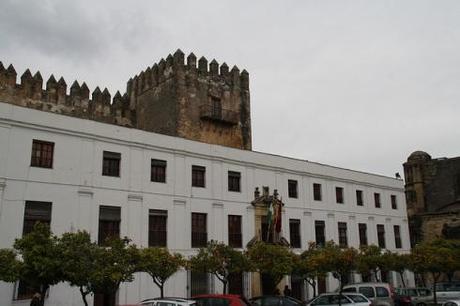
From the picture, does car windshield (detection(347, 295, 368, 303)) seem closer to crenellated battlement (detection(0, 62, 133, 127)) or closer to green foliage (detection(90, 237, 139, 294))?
green foliage (detection(90, 237, 139, 294))

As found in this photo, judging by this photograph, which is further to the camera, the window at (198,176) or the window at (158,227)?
the window at (198,176)

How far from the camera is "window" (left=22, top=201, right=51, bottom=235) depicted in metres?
22.9

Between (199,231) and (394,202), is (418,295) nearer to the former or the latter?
(199,231)

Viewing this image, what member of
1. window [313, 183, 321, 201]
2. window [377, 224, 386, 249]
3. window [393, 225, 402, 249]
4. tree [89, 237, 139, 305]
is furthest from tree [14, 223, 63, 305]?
window [393, 225, 402, 249]

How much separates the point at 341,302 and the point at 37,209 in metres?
14.7

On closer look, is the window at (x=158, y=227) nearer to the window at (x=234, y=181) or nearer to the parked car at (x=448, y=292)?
the window at (x=234, y=181)

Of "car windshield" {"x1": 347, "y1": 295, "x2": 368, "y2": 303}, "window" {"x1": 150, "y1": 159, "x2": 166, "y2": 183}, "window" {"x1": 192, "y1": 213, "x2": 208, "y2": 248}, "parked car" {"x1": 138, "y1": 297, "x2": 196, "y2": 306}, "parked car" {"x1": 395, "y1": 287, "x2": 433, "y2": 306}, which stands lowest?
"parked car" {"x1": 395, "y1": 287, "x2": 433, "y2": 306}

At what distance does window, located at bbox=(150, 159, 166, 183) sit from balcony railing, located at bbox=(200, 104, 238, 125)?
8768 mm

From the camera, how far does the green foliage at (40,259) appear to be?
16609 millimetres

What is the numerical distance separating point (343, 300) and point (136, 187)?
12.4 metres

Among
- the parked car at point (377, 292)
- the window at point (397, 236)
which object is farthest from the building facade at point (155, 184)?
the parked car at point (377, 292)

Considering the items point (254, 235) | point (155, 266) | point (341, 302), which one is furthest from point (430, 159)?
point (155, 266)

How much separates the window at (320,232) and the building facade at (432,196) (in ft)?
73.0

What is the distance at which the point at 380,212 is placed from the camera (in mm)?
41469
